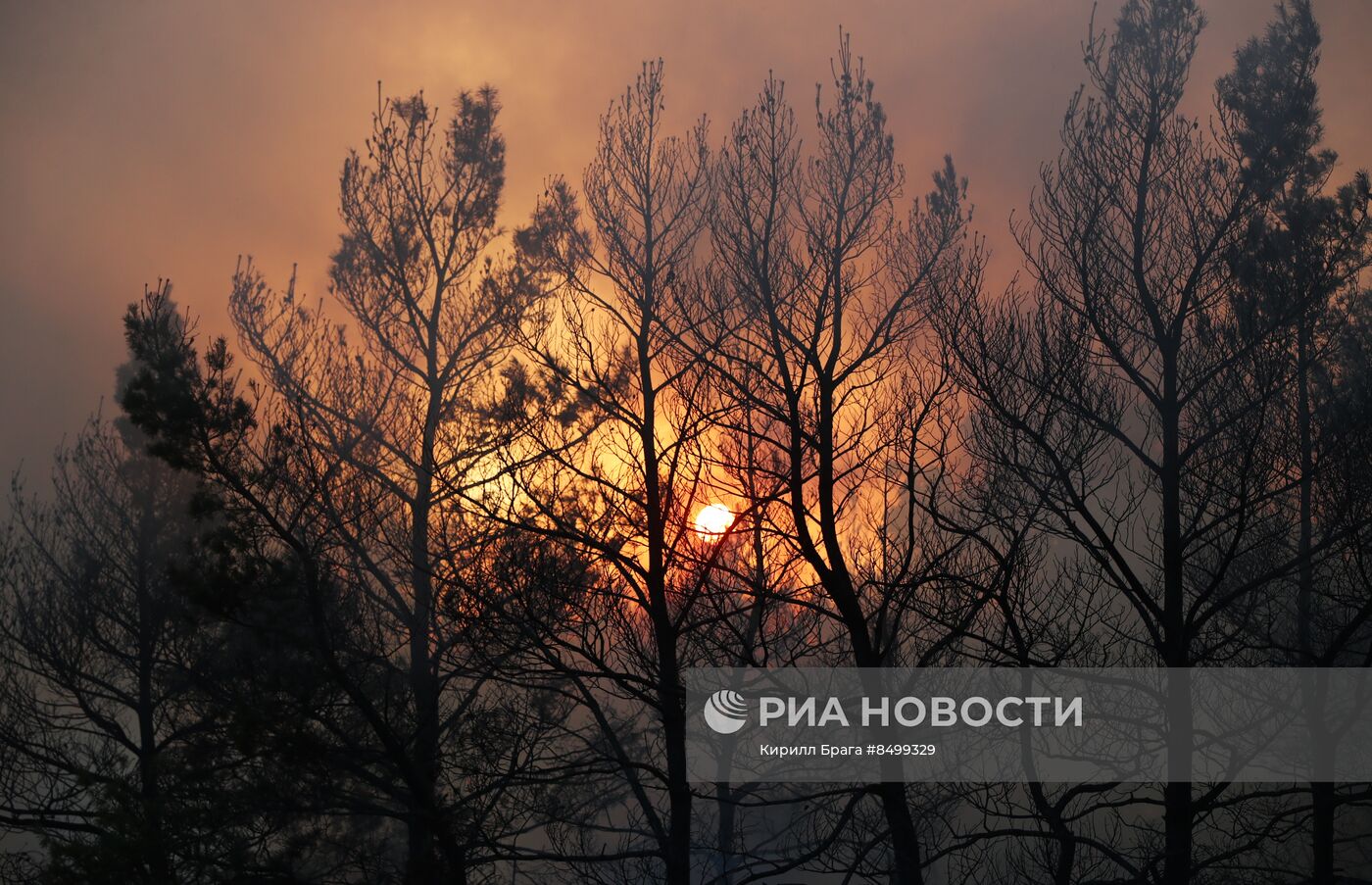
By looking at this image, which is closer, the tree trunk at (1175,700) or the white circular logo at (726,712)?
the tree trunk at (1175,700)

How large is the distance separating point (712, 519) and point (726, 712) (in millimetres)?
1783

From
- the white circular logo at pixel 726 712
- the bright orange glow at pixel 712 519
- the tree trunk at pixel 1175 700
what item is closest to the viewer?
the tree trunk at pixel 1175 700

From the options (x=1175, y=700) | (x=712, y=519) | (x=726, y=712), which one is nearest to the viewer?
(x=1175, y=700)

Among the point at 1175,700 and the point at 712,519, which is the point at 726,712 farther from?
the point at 1175,700

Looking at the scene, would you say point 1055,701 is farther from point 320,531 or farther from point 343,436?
point 343,436

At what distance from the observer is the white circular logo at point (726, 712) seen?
877 cm

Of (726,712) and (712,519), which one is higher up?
(712,519)

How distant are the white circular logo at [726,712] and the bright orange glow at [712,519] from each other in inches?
55.1

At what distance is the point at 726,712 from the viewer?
29.3 ft

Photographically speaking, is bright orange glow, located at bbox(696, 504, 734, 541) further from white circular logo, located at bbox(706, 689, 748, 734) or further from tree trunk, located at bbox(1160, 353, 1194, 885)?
tree trunk, located at bbox(1160, 353, 1194, 885)

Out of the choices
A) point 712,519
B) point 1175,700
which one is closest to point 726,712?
point 712,519

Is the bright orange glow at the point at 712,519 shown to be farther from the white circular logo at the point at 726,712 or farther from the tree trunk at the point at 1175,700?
the tree trunk at the point at 1175,700

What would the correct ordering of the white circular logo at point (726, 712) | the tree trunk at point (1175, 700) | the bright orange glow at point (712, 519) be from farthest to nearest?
the white circular logo at point (726, 712) < the bright orange glow at point (712, 519) < the tree trunk at point (1175, 700)

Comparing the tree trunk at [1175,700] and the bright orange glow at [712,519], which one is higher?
the bright orange glow at [712,519]
